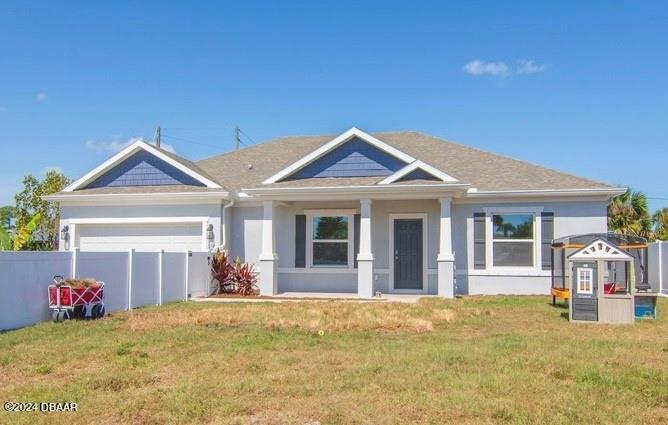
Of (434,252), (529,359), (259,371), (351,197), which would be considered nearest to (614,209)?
(434,252)

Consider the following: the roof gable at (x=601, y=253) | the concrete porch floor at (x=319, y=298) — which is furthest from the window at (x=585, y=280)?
the concrete porch floor at (x=319, y=298)

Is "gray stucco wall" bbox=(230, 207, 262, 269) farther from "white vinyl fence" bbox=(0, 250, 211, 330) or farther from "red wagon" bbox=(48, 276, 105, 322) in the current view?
"red wagon" bbox=(48, 276, 105, 322)

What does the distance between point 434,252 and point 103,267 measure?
976cm

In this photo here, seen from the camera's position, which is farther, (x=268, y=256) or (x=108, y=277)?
(x=268, y=256)

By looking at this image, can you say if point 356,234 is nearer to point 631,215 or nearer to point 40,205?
point 631,215

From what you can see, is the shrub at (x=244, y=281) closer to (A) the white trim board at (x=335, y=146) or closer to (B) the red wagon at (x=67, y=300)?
(A) the white trim board at (x=335, y=146)

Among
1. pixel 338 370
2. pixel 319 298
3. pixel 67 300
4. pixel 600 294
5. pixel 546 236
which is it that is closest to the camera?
pixel 338 370

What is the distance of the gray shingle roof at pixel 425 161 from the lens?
1764cm

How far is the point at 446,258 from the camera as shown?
16.5 m

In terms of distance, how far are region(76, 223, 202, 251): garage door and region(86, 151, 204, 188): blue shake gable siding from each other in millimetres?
1434

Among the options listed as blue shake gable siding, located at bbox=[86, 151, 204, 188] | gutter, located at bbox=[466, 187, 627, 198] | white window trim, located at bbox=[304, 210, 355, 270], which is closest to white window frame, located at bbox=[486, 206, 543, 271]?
gutter, located at bbox=[466, 187, 627, 198]

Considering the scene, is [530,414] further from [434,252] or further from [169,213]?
[169,213]

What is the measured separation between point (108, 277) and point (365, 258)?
7.11 metres

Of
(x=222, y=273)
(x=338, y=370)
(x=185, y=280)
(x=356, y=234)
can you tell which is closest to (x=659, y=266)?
(x=356, y=234)
